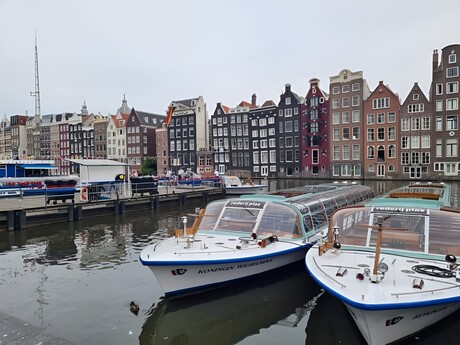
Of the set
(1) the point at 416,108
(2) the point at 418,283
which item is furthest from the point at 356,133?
(2) the point at 418,283

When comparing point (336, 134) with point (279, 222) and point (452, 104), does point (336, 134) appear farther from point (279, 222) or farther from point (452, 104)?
point (279, 222)

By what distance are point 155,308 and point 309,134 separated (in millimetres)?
66091

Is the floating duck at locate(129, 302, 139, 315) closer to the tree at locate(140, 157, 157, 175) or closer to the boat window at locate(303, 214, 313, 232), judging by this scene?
the boat window at locate(303, 214, 313, 232)

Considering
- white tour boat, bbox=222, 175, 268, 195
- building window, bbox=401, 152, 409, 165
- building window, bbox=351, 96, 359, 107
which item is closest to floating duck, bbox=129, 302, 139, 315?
white tour boat, bbox=222, 175, 268, 195

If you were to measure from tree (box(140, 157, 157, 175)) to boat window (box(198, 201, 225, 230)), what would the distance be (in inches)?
2853

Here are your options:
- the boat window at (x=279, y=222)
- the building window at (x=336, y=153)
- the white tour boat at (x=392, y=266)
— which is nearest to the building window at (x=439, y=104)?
the building window at (x=336, y=153)

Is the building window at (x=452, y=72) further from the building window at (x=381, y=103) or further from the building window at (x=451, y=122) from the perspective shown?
the building window at (x=381, y=103)

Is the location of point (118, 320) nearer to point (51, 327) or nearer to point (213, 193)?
point (51, 327)

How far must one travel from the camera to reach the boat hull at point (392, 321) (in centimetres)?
652

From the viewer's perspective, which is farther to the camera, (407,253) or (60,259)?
(60,259)

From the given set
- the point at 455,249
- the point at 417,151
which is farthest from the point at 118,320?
the point at 417,151

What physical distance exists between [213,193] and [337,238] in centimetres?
3009

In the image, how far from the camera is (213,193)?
3925cm

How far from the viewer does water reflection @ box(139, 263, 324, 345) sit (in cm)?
814
